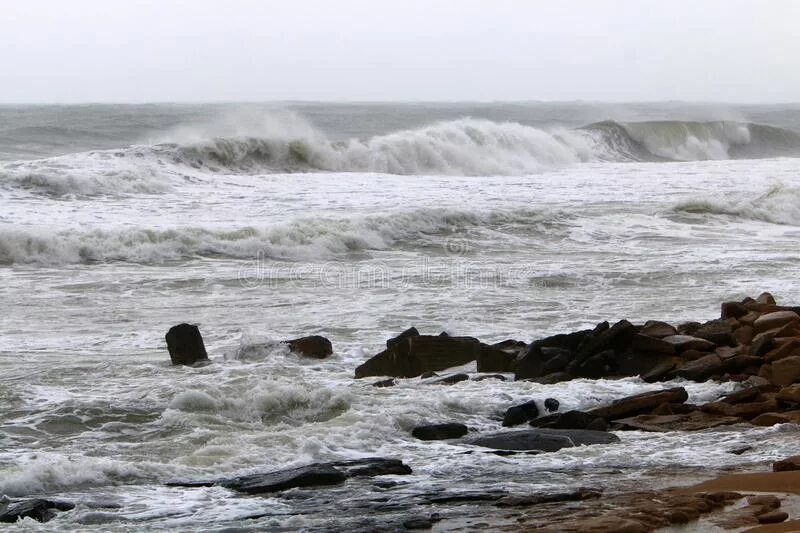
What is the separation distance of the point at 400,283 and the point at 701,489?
27.4 ft

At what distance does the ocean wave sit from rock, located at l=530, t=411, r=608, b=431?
50.1 feet

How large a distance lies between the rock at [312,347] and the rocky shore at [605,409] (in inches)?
0.4

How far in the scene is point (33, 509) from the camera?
19.0ft

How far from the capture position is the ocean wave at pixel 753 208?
22484mm

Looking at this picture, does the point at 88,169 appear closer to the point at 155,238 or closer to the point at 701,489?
the point at 155,238

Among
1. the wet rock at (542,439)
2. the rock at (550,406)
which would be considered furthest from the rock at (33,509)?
the rock at (550,406)

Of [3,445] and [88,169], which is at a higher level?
[88,169]

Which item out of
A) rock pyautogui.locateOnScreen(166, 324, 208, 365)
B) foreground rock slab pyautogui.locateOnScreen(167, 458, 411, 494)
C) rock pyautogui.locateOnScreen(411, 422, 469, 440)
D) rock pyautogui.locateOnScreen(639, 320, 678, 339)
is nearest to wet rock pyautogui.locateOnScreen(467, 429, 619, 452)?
rock pyautogui.locateOnScreen(411, 422, 469, 440)

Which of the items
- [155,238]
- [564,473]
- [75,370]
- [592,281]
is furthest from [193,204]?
[564,473]

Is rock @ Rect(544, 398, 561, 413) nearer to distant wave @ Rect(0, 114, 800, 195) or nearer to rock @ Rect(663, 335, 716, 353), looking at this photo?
rock @ Rect(663, 335, 716, 353)

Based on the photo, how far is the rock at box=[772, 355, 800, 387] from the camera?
8.38 meters

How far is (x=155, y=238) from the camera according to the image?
1733 centimetres

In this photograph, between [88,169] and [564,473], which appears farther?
[88,169]

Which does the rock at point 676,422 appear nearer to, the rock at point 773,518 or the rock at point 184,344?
the rock at point 773,518
